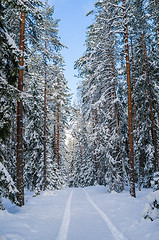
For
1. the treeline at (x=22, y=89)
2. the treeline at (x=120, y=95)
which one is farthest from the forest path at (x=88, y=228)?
the treeline at (x=120, y=95)

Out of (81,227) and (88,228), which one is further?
(81,227)

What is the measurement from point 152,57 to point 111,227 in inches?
624

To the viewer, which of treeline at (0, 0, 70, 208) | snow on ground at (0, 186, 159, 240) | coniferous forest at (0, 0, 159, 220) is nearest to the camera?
treeline at (0, 0, 70, 208)

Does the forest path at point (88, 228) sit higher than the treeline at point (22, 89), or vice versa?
the treeline at point (22, 89)

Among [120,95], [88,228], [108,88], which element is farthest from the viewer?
[120,95]

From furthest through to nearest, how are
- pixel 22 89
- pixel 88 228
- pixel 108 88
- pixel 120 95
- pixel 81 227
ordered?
pixel 120 95, pixel 108 88, pixel 22 89, pixel 81 227, pixel 88 228

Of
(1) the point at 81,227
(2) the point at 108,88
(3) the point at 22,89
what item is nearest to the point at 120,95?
(2) the point at 108,88

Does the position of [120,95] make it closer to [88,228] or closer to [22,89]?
[22,89]

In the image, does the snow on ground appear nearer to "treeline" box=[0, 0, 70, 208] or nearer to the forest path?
the forest path

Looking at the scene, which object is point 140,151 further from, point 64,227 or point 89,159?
point 89,159

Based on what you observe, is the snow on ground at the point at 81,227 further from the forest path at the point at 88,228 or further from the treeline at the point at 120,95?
the treeline at the point at 120,95

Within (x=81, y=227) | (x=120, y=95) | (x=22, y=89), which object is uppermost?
(x=120, y=95)

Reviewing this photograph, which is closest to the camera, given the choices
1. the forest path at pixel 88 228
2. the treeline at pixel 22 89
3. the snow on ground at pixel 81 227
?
the treeline at pixel 22 89

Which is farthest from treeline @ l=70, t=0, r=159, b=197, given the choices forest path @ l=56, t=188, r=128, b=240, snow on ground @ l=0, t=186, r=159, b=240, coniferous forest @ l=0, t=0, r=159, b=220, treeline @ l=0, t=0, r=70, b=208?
snow on ground @ l=0, t=186, r=159, b=240
